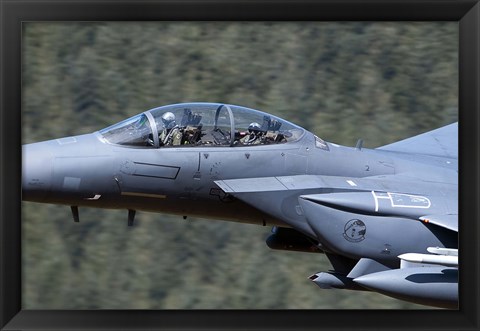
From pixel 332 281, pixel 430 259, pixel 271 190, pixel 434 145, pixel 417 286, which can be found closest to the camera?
pixel 430 259

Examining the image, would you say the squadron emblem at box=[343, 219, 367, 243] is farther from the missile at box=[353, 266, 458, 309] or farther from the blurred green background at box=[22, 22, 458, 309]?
the blurred green background at box=[22, 22, 458, 309]

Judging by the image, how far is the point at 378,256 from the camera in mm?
8320

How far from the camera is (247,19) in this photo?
713cm

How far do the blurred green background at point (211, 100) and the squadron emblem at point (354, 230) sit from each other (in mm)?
3563

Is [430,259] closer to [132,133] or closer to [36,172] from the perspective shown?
[132,133]

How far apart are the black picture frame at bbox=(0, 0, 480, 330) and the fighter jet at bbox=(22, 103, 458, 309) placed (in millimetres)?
754

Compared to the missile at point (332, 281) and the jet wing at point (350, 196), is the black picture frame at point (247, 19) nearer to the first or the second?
the jet wing at point (350, 196)

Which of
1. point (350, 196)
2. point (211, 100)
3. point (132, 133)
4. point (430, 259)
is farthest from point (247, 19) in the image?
point (211, 100)

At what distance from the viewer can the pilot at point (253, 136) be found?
8.38 m

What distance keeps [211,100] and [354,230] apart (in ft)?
14.2

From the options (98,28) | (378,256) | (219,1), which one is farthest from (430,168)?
(98,28)

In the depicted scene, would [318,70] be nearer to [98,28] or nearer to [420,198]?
[98,28]

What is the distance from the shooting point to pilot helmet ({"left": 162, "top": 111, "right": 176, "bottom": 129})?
26.9 feet

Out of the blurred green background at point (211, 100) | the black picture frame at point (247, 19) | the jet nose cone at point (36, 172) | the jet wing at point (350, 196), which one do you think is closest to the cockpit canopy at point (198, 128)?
the jet wing at point (350, 196)
